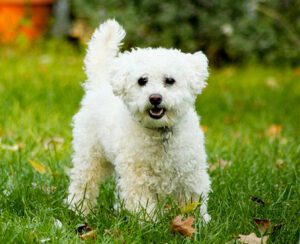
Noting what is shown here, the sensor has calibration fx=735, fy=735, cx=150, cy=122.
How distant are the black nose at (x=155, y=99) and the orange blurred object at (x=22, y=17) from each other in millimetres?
6769

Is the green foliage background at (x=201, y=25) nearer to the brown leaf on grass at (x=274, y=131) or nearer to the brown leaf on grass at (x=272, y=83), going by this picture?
the brown leaf on grass at (x=272, y=83)

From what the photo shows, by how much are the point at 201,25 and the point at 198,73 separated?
621 cm

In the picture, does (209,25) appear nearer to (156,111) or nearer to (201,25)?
(201,25)

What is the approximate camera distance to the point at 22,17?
10539mm

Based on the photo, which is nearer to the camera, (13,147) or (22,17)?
(13,147)

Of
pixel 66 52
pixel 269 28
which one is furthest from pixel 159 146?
pixel 66 52

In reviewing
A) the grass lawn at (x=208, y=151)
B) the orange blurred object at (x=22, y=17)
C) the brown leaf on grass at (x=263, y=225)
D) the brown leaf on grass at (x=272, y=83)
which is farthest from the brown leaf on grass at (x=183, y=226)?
the orange blurred object at (x=22, y=17)

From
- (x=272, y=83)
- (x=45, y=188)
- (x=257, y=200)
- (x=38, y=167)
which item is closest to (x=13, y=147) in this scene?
(x=38, y=167)

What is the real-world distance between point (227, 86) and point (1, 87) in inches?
109

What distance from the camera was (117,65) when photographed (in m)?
3.84

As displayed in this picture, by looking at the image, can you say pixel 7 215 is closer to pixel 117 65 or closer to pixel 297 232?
pixel 117 65

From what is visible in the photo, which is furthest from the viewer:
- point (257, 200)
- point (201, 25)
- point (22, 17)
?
point (22, 17)

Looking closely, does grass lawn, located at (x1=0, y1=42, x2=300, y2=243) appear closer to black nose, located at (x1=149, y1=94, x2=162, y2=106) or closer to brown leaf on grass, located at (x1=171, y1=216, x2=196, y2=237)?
brown leaf on grass, located at (x1=171, y1=216, x2=196, y2=237)

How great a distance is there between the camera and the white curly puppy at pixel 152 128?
3656 millimetres
